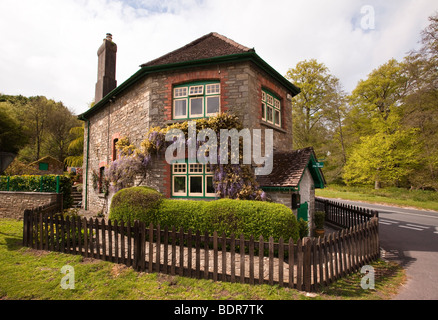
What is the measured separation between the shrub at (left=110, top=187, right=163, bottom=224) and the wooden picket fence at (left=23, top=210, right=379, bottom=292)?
1421 millimetres

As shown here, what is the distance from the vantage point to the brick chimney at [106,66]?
555 inches

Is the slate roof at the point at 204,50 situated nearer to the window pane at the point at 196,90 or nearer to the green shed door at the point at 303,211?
the window pane at the point at 196,90

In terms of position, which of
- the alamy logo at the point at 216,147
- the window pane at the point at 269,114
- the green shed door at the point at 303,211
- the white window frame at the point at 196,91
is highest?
the white window frame at the point at 196,91

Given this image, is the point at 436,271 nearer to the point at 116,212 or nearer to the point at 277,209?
the point at 277,209

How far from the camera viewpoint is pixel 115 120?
40.0 ft

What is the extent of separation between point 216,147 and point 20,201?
1115 centimetres

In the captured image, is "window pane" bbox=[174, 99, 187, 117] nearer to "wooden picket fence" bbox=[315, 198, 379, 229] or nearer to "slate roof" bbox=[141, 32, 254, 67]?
"slate roof" bbox=[141, 32, 254, 67]

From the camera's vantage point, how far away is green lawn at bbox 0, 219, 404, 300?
157 inches

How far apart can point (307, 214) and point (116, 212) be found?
24.0ft

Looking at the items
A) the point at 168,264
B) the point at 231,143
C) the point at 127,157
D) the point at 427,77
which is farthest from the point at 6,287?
the point at 427,77

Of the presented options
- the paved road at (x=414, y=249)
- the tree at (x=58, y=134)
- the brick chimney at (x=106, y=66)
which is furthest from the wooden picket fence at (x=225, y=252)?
the tree at (x=58, y=134)

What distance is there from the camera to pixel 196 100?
9281mm

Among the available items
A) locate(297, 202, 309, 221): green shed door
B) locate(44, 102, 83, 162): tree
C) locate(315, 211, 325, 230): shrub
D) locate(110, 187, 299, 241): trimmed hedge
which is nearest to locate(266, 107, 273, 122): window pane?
locate(297, 202, 309, 221): green shed door

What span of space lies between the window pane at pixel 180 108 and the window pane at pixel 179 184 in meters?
2.79
